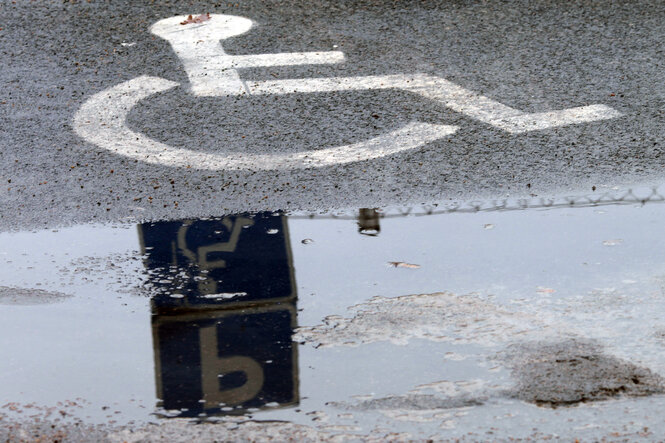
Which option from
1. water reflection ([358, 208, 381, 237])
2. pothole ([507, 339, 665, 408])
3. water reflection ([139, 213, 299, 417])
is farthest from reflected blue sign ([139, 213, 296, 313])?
pothole ([507, 339, 665, 408])

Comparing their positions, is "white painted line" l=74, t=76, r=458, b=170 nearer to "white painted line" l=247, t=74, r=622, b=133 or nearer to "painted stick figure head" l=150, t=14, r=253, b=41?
"white painted line" l=247, t=74, r=622, b=133

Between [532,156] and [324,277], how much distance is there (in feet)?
6.40

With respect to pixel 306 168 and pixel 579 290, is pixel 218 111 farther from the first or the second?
pixel 579 290

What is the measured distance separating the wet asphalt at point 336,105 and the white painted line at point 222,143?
9cm

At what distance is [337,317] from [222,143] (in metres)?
2.28

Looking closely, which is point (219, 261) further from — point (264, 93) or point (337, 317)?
point (264, 93)

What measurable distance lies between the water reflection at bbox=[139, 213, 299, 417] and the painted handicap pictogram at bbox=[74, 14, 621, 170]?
867 millimetres

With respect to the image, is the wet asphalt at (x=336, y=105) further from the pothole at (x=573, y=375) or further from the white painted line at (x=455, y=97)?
the pothole at (x=573, y=375)

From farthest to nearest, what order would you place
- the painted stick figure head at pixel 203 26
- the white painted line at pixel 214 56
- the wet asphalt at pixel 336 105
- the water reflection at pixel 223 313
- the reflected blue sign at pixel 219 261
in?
the painted stick figure head at pixel 203 26 → the white painted line at pixel 214 56 → the wet asphalt at pixel 336 105 → the reflected blue sign at pixel 219 261 → the water reflection at pixel 223 313

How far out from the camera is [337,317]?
4.18 m

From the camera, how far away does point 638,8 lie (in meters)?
8.53

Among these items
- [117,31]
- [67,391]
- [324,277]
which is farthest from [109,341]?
[117,31]

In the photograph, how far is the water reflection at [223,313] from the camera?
3.62 meters

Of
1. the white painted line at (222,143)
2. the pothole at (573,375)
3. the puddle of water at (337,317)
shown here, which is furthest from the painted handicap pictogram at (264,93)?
the pothole at (573,375)
